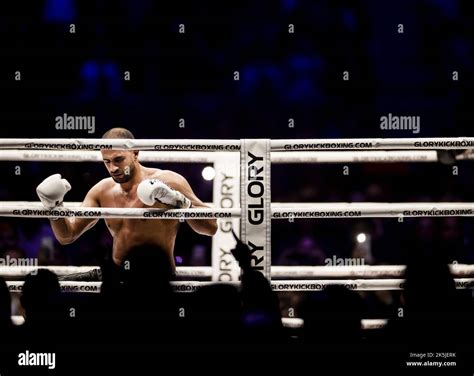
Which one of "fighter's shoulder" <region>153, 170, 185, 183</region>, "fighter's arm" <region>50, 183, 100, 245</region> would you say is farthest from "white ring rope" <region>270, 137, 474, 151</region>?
"fighter's arm" <region>50, 183, 100, 245</region>

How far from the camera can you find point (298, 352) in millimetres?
2590

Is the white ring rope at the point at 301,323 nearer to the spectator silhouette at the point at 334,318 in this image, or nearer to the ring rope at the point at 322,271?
the spectator silhouette at the point at 334,318

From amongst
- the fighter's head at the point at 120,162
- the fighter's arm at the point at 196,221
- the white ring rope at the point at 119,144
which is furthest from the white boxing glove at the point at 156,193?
the fighter's head at the point at 120,162

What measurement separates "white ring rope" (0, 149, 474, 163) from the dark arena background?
0.9 inches

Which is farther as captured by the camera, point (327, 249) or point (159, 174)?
point (327, 249)

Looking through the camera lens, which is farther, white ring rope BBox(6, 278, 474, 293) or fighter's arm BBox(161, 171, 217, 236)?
fighter's arm BBox(161, 171, 217, 236)

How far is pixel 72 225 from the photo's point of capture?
3137mm

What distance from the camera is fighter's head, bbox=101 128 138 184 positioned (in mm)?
3109

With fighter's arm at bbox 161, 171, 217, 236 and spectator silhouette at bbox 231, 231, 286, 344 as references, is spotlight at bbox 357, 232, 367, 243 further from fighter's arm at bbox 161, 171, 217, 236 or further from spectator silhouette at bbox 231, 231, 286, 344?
spectator silhouette at bbox 231, 231, 286, 344

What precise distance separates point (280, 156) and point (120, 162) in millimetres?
895

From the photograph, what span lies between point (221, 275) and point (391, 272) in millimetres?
951

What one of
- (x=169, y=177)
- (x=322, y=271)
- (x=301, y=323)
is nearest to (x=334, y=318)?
(x=301, y=323)
